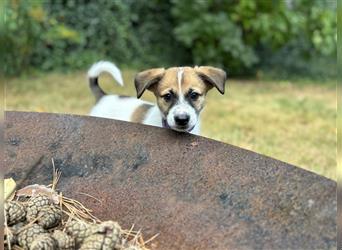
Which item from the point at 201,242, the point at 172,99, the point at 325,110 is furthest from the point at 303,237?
the point at 325,110

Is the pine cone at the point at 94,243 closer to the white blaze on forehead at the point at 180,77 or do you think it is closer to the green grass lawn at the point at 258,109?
the white blaze on forehead at the point at 180,77

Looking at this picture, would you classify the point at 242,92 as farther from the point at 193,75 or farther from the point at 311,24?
the point at 193,75

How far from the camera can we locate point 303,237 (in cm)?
183

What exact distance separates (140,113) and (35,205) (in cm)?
155

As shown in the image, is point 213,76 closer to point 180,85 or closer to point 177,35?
point 180,85

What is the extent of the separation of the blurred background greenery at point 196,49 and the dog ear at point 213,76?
97.6 inches

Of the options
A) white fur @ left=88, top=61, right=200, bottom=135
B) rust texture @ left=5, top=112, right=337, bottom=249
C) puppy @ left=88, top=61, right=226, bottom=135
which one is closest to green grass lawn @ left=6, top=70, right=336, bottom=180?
white fur @ left=88, top=61, right=200, bottom=135

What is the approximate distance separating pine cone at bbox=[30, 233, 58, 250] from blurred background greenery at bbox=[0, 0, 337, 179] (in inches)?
149

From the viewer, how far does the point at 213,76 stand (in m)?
3.21

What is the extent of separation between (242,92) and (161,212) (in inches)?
215

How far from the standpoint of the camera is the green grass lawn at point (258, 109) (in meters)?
4.84

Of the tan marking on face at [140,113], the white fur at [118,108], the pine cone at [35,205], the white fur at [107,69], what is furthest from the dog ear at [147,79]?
the pine cone at [35,205]

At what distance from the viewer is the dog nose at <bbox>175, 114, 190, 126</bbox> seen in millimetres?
2988

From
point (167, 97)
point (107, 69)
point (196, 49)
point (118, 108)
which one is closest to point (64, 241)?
point (167, 97)
